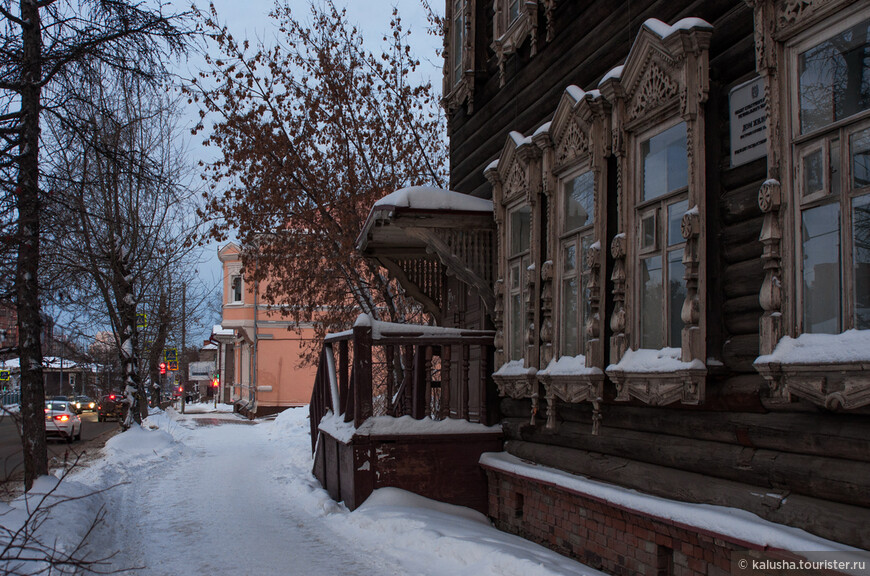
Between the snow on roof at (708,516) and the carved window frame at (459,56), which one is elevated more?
the carved window frame at (459,56)

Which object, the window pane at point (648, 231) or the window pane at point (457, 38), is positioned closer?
the window pane at point (648, 231)

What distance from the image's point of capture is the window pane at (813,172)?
4176 millimetres

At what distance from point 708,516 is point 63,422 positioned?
75.1ft

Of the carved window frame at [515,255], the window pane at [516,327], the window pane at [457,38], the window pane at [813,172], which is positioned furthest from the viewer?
the window pane at [457,38]

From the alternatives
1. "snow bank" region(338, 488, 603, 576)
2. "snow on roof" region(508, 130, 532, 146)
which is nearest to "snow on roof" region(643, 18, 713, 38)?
"snow on roof" region(508, 130, 532, 146)

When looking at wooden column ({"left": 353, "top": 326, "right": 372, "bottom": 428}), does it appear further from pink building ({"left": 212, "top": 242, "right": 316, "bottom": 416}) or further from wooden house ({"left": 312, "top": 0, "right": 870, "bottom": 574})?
pink building ({"left": 212, "top": 242, "right": 316, "bottom": 416})

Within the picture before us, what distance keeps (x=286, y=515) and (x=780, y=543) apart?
6464 millimetres

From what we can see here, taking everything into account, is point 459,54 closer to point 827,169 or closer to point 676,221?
point 676,221

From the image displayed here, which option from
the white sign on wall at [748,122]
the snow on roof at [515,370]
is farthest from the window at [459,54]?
the white sign on wall at [748,122]

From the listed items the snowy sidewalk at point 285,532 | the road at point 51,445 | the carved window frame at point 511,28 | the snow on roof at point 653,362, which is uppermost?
the carved window frame at point 511,28

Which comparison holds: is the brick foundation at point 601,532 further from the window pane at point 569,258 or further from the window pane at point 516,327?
the window pane at point 569,258

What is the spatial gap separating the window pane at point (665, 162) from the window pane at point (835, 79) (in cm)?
112

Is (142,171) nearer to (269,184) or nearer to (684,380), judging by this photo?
(684,380)

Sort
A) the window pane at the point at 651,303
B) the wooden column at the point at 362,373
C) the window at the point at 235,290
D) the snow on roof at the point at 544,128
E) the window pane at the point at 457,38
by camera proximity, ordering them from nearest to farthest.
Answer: the window pane at the point at 651,303, the snow on roof at the point at 544,128, the wooden column at the point at 362,373, the window pane at the point at 457,38, the window at the point at 235,290
